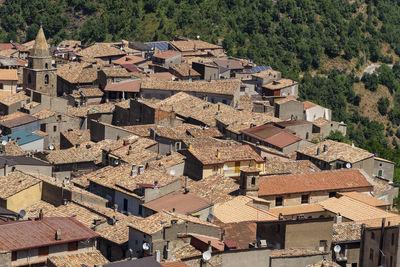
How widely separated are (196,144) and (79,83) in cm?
2611

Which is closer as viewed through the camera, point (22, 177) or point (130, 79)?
point (22, 177)

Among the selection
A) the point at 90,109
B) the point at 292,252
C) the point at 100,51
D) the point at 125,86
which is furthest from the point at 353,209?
the point at 100,51

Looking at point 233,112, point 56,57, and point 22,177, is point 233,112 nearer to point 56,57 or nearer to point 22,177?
point 22,177

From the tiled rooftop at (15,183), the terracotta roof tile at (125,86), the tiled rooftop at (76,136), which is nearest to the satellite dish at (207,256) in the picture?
the tiled rooftop at (15,183)

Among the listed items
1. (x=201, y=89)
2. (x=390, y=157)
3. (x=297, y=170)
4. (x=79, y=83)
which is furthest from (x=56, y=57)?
(x=297, y=170)

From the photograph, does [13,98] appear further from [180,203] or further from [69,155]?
[180,203]

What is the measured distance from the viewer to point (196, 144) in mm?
68625

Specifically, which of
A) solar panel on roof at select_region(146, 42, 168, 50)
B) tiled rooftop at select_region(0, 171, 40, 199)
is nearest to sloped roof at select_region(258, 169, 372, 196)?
tiled rooftop at select_region(0, 171, 40, 199)

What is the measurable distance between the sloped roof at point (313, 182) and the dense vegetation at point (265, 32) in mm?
53069

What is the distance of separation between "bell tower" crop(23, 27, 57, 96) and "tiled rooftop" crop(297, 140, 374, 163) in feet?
94.3

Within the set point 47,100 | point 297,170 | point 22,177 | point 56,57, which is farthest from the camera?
point 56,57

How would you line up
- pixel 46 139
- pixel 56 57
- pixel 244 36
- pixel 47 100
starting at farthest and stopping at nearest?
pixel 244 36
pixel 56 57
pixel 47 100
pixel 46 139

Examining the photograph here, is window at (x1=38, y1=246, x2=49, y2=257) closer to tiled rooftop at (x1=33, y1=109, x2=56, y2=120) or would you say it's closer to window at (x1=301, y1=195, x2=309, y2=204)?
window at (x1=301, y1=195, x2=309, y2=204)

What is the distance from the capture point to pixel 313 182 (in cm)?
6141
